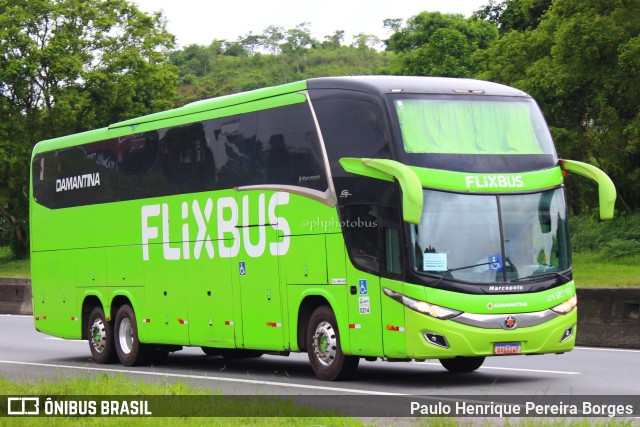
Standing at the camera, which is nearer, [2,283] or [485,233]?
[485,233]

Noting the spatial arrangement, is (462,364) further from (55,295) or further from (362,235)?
(55,295)

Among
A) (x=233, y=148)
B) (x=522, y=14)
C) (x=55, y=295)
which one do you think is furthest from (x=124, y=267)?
(x=522, y=14)

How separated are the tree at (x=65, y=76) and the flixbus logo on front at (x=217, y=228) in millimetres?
40223

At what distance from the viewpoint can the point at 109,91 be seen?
6188 centimetres

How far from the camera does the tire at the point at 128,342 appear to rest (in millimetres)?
20938

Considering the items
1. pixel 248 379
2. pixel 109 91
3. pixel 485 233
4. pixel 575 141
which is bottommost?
pixel 248 379

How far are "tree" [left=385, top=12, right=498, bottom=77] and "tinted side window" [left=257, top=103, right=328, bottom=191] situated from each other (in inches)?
1437

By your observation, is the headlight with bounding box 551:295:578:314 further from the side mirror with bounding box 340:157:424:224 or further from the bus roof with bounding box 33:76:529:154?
the bus roof with bounding box 33:76:529:154

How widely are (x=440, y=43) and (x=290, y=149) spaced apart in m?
42.0

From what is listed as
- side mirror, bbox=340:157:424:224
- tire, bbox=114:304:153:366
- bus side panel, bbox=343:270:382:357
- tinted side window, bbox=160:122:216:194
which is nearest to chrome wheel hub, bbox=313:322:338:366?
bus side panel, bbox=343:270:382:357

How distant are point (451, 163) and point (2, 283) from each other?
2863cm

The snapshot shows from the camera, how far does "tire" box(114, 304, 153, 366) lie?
68.7 ft

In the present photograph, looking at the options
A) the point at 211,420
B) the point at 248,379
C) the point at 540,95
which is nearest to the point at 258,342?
the point at 248,379

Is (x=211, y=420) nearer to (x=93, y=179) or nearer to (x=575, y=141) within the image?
(x=93, y=179)
